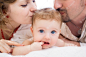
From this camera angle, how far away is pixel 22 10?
24.5 inches

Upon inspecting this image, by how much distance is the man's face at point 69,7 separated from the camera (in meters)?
0.71

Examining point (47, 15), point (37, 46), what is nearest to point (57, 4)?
point (47, 15)

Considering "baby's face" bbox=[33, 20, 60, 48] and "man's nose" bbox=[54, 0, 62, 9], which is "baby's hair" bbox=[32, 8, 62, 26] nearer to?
"baby's face" bbox=[33, 20, 60, 48]

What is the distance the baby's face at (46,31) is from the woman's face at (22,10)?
0.12 meters

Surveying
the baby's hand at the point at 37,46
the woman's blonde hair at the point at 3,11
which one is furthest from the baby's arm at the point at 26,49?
the woman's blonde hair at the point at 3,11

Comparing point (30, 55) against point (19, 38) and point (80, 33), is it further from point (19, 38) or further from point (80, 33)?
point (80, 33)

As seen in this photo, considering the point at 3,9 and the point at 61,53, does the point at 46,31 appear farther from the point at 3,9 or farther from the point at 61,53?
the point at 3,9

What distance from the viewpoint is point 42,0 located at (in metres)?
0.73

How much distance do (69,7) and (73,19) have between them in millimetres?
114

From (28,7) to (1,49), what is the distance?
28cm

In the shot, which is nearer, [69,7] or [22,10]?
[22,10]

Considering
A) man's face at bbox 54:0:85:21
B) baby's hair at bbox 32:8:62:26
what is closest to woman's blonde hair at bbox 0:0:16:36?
baby's hair at bbox 32:8:62:26

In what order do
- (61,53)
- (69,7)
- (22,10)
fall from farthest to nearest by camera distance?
(69,7) → (22,10) → (61,53)

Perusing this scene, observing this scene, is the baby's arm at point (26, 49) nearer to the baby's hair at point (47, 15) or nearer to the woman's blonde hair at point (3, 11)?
the baby's hair at point (47, 15)
